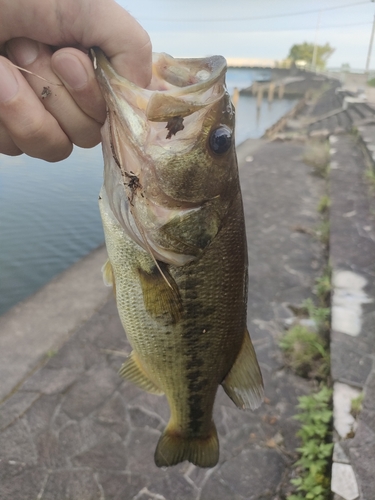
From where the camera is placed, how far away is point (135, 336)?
1.69 metres

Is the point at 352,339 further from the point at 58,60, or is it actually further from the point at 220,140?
the point at 58,60

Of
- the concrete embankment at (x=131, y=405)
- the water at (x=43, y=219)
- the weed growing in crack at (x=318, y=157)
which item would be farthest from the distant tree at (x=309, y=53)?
the concrete embankment at (x=131, y=405)

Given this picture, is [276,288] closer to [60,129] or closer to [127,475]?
[127,475]

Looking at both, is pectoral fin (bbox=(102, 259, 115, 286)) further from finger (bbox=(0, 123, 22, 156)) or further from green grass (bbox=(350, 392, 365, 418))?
green grass (bbox=(350, 392, 365, 418))

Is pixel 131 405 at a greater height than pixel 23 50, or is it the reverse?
pixel 23 50

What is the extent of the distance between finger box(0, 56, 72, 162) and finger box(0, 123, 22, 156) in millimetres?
29

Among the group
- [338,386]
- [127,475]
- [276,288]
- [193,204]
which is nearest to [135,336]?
[193,204]

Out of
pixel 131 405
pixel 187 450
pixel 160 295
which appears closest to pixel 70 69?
pixel 160 295

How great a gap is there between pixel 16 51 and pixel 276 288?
4789mm

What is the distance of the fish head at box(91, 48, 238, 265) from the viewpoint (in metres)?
1.24

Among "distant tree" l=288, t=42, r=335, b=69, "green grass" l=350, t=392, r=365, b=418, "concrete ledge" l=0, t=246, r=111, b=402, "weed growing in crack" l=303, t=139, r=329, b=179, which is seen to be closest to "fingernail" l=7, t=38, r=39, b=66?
"green grass" l=350, t=392, r=365, b=418

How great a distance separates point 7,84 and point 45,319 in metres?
3.92

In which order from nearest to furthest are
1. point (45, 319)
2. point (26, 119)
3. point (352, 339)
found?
point (26, 119) < point (352, 339) < point (45, 319)

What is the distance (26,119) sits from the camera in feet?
4.35
